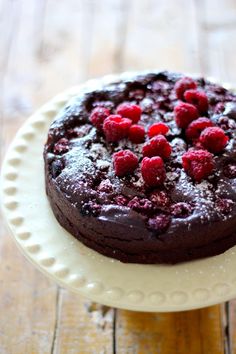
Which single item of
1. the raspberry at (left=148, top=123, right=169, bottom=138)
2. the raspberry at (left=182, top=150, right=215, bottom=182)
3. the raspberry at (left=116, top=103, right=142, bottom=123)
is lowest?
the raspberry at (left=182, top=150, right=215, bottom=182)

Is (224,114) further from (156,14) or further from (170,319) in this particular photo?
(156,14)

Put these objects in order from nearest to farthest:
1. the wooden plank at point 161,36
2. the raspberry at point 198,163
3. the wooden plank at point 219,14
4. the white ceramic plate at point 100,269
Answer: the white ceramic plate at point 100,269 → the raspberry at point 198,163 → the wooden plank at point 161,36 → the wooden plank at point 219,14

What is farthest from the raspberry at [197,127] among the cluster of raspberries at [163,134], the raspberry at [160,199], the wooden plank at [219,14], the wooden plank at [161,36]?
the wooden plank at [219,14]

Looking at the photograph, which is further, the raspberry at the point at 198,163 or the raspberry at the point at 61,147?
the raspberry at the point at 61,147

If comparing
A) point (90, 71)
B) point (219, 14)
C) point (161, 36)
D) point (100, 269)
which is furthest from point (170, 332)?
point (219, 14)

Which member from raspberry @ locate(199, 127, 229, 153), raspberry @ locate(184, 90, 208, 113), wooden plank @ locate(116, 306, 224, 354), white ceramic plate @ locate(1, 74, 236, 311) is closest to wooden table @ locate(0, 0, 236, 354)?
wooden plank @ locate(116, 306, 224, 354)

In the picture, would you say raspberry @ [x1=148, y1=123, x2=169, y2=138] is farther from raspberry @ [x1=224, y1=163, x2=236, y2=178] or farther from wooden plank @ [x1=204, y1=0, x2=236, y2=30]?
wooden plank @ [x1=204, y1=0, x2=236, y2=30]

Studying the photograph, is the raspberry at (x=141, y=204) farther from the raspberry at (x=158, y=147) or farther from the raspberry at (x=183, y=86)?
the raspberry at (x=183, y=86)

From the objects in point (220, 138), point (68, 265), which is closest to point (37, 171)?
point (68, 265)
